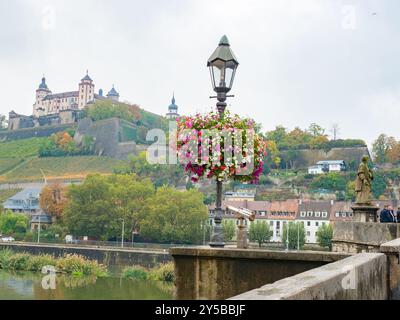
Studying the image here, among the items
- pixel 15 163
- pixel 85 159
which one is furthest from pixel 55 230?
pixel 15 163

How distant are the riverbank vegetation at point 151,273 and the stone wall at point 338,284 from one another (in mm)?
51757

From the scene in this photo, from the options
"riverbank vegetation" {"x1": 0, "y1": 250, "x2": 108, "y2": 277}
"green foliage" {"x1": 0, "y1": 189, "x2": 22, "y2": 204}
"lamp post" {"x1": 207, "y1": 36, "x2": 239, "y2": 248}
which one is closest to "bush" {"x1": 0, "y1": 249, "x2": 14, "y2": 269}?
"riverbank vegetation" {"x1": 0, "y1": 250, "x2": 108, "y2": 277}

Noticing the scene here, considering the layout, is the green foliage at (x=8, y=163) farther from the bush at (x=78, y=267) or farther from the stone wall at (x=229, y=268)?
the stone wall at (x=229, y=268)

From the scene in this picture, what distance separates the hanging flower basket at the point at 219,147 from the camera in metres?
9.11

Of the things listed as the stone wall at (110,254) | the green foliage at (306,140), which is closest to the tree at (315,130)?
the green foliage at (306,140)

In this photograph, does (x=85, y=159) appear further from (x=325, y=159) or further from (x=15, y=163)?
(x=325, y=159)

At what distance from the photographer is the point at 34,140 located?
159 meters

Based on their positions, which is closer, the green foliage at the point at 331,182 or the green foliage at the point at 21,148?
the green foliage at the point at 331,182

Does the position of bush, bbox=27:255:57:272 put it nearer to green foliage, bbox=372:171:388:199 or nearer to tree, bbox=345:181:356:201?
tree, bbox=345:181:356:201

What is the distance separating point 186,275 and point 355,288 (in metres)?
4.13

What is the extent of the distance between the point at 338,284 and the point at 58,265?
59.3m

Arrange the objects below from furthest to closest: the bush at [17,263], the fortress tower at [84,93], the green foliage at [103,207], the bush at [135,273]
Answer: the fortress tower at [84,93], the green foliage at [103,207], the bush at [17,263], the bush at [135,273]

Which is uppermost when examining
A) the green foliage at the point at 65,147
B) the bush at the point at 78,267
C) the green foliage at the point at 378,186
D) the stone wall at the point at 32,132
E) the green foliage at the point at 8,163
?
the stone wall at the point at 32,132
